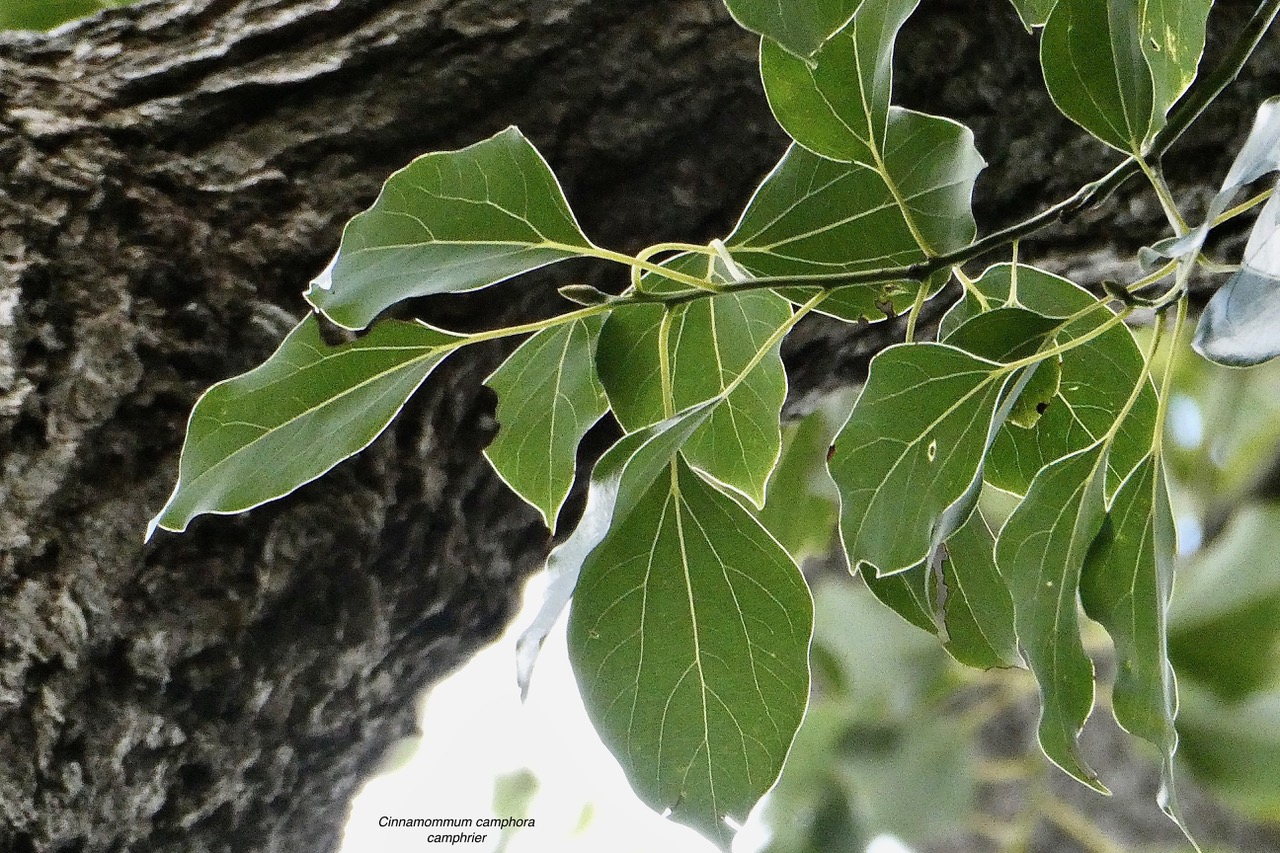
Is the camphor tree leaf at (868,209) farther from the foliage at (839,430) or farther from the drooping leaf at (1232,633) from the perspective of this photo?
the drooping leaf at (1232,633)

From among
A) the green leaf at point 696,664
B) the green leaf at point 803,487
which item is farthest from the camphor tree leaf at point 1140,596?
the green leaf at point 803,487

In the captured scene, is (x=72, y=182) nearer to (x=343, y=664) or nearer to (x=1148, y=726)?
(x=343, y=664)

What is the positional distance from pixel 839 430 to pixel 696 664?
0.11m

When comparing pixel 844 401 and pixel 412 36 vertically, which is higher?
pixel 412 36

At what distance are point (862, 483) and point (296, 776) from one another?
0.40 metres

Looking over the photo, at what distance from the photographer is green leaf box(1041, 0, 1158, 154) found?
1.12ft

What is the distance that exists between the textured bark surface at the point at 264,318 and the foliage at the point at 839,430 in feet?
0.52

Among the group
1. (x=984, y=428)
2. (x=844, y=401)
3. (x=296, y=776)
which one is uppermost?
(x=984, y=428)

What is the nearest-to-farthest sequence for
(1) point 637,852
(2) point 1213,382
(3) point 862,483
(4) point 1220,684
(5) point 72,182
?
(3) point 862,483, (5) point 72,182, (4) point 1220,684, (1) point 637,852, (2) point 1213,382

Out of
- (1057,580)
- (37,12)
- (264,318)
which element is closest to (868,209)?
(1057,580)

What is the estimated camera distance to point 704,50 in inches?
23.1

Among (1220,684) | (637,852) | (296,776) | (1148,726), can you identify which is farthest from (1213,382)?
(296,776)

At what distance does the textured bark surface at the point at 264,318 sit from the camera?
48cm

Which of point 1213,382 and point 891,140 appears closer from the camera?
point 891,140
